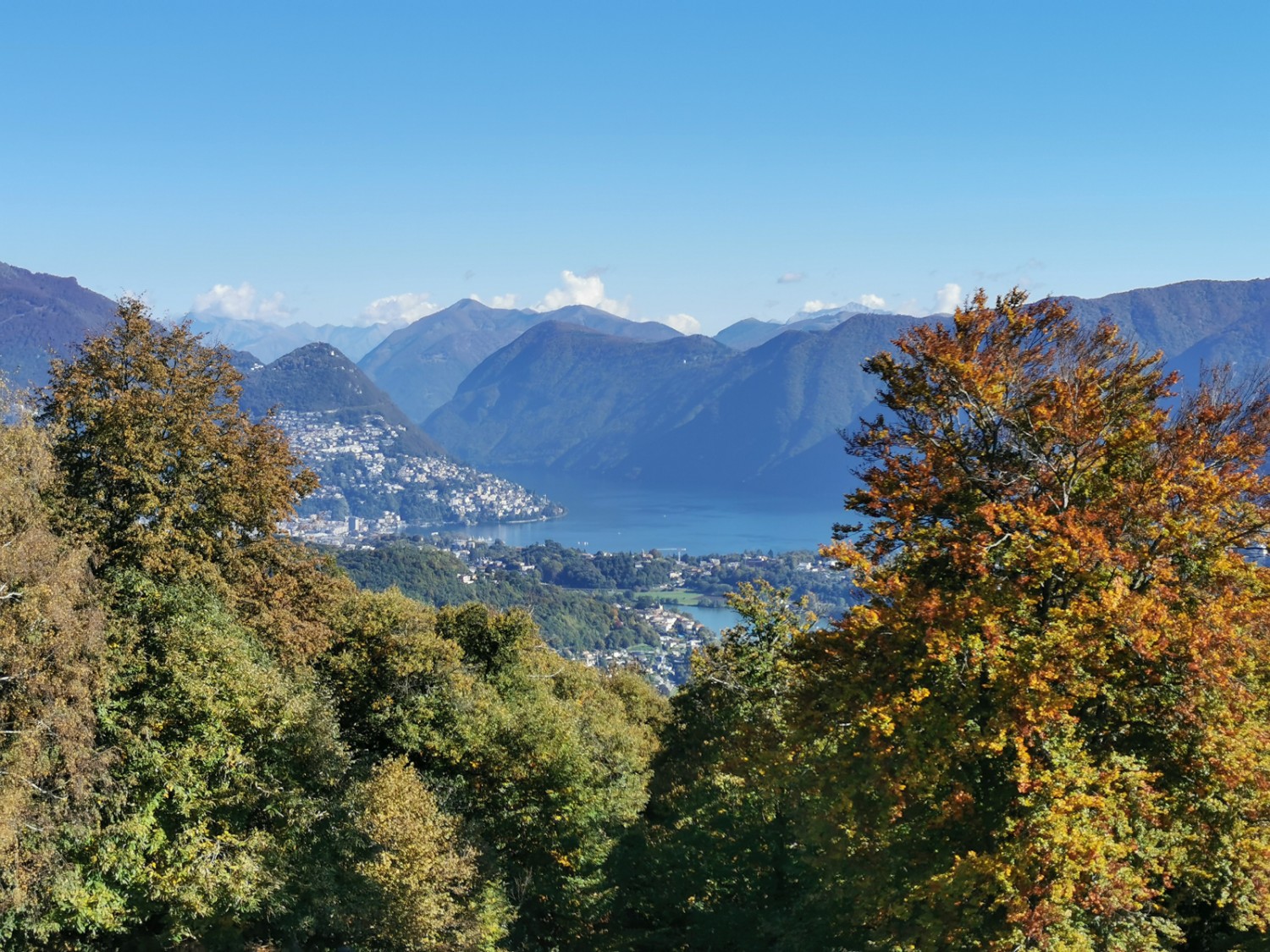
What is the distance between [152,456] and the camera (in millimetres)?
15820

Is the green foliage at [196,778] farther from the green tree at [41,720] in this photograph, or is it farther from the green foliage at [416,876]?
the green foliage at [416,876]

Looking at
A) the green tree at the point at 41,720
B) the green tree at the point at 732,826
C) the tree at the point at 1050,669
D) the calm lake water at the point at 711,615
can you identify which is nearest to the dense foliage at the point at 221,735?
the green tree at the point at 41,720

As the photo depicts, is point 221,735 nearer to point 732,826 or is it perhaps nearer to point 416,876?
point 416,876

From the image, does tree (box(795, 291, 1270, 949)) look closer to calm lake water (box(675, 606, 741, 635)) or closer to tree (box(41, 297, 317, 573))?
tree (box(41, 297, 317, 573))

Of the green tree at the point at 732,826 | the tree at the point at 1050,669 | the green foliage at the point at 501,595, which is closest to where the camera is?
the tree at the point at 1050,669

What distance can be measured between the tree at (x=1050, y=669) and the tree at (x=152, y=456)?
37.3 ft

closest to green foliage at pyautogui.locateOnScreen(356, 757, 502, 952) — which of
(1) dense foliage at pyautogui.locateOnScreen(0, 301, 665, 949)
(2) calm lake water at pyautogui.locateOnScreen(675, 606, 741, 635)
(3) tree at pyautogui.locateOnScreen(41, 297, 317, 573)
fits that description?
(1) dense foliage at pyautogui.locateOnScreen(0, 301, 665, 949)

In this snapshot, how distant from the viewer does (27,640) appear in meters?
12.5

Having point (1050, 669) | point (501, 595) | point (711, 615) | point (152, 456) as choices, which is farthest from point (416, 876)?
point (711, 615)

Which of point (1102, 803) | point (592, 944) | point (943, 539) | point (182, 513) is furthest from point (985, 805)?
point (182, 513)

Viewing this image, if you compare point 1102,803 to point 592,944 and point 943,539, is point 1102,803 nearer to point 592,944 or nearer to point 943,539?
point 943,539

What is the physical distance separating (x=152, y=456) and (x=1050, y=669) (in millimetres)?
14849

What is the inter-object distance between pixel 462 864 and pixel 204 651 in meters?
5.49

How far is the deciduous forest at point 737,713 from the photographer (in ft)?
29.9
